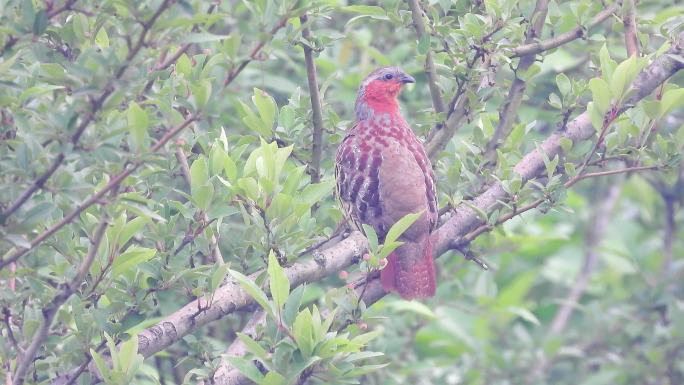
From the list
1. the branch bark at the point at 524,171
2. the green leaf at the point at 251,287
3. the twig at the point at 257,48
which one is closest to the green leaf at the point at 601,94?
the branch bark at the point at 524,171

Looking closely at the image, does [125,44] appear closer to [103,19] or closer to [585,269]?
[103,19]

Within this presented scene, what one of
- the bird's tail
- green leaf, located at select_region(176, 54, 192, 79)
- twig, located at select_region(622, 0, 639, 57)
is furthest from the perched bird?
green leaf, located at select_region(176, 54, 192, 79)

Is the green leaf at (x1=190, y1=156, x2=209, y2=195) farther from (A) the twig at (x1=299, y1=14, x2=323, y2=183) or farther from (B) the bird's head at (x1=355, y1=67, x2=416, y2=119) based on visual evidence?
(B) the bird's head at (x1=355, y1=67, x2=416, y2=119)

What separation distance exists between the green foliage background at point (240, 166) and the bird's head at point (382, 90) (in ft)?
1.52

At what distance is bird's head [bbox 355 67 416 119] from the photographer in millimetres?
5066

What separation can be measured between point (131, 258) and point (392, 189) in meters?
1.58

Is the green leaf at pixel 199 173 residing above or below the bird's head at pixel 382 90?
above

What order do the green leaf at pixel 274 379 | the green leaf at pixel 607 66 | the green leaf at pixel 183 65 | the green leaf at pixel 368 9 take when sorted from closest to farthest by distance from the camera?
the green leaf at pixel 274 379
the green leaf at pixel 183 65
the green leaf at pixel 607 66
the green leaf at pixel 368 9

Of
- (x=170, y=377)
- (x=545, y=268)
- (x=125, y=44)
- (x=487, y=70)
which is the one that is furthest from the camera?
(x=545, y=268)

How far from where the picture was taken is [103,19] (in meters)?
2.98

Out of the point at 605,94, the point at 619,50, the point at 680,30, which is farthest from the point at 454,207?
the point at 619,50

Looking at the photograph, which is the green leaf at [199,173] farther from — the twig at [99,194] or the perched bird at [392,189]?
the perched bird at [392,189]

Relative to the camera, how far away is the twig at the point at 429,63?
3.99 meters

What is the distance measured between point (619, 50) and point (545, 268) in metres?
2.14
